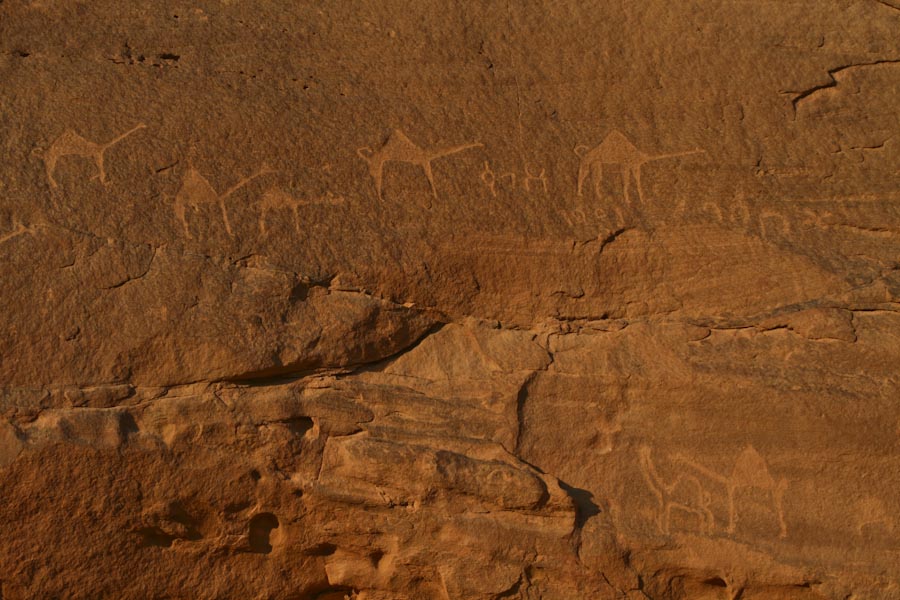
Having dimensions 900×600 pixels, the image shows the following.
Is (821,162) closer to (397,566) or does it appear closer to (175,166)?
(397,566)

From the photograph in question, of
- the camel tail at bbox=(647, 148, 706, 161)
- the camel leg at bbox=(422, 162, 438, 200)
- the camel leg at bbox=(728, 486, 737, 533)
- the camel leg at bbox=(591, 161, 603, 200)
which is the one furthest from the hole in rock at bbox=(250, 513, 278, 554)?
the camel tail at bbox=(647, 148, 706, 161)

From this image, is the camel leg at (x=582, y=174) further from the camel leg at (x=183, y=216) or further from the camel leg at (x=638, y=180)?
the camel leg at (x=183, y=216)

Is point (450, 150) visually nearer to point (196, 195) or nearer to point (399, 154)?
point (399, 154)

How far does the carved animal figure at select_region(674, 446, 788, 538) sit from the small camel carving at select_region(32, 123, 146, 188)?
8.13ft

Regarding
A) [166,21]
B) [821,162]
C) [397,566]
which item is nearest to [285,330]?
[397,566]

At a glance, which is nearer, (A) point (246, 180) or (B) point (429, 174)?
(A) point (246, 180)

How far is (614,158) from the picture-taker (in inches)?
144

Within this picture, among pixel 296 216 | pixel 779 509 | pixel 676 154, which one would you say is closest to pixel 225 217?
pixel 296 216

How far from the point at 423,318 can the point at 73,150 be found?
58.7 inches

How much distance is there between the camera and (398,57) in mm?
3740

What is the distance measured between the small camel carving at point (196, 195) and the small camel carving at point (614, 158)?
1.38 meters

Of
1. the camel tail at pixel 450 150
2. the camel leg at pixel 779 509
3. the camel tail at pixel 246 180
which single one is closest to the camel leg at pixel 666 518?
the camel leg at pixel 779 509

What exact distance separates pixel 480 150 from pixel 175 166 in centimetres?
122

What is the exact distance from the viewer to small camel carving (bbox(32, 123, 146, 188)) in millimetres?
3328
